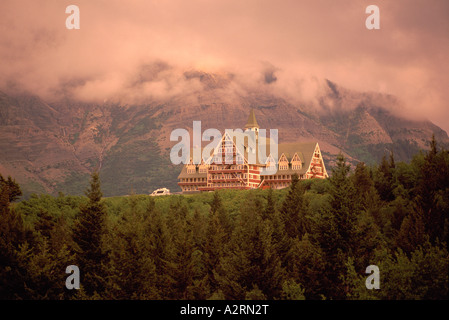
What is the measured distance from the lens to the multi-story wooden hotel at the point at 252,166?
15562 cm

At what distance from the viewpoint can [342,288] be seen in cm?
7000

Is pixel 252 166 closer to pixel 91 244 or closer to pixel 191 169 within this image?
pixel 191 169

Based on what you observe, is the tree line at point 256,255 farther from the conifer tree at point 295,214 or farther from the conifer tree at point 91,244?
the conifer tree at point 295,214

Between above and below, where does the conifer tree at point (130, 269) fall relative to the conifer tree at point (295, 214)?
below

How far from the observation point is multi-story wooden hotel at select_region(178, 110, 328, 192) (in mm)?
155625

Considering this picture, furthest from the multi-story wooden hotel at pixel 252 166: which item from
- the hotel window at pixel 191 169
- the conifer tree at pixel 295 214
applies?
the conifer tree at pixel 295 214

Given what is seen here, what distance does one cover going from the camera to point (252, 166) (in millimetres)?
157250

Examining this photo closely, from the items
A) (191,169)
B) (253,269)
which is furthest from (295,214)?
(191,169)

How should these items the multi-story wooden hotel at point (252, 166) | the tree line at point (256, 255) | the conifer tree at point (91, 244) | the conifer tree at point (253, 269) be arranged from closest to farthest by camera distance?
the tree line at point (256, 255) → the conifer tree at point (253, 269) → the conifer tree at point (91, 244) → the multi-story wooden hotel at point (252, 166)

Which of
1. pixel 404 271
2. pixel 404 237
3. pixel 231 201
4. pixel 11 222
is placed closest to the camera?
pixel 404 271
